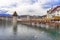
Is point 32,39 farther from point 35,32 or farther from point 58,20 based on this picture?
point 58,20

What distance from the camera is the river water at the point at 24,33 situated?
303 cm

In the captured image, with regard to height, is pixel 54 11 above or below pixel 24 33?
above

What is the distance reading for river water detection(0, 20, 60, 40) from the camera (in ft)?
9.95

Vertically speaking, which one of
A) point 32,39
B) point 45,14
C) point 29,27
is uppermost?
point 45,14

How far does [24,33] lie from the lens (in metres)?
3.07

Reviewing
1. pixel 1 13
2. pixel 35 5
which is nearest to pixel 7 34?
pixel 1 13

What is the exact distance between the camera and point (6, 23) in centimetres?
305

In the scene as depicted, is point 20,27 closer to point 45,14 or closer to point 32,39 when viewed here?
point 32,39

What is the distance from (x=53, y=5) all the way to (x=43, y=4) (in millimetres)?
177

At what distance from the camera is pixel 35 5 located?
123 inches

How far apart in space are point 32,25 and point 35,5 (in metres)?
0.36

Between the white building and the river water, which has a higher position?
the white building

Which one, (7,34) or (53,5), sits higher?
(53,5)

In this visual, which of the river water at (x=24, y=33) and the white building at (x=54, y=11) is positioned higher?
the white building at (x=54, y=11)
